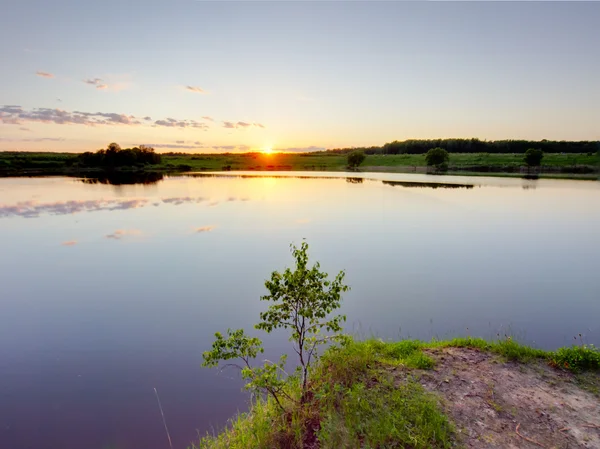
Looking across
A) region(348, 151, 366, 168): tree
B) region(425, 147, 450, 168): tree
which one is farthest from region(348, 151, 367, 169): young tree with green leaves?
region(425, 147, 450, 168): tree

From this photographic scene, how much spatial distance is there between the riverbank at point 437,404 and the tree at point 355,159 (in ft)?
512

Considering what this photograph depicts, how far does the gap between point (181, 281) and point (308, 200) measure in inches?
A: 1237

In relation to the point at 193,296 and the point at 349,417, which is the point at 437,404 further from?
the point at 193,296

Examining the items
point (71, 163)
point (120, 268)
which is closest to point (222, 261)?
point (120, 268)

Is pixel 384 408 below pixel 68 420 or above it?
above

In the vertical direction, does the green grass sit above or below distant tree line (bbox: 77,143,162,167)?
below

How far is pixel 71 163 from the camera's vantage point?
133 m

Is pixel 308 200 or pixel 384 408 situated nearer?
pixel 384 408

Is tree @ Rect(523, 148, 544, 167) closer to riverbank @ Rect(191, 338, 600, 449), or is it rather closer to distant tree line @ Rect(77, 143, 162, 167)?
riverbank @ Rect(191, 338, 600, 449)

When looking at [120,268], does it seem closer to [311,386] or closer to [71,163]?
[311,386]

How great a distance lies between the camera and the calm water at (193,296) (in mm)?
7391

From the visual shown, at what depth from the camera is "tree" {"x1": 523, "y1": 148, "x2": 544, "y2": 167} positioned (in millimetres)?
112131

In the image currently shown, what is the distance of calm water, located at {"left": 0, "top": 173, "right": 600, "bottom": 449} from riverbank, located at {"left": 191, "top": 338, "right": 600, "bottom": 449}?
1.95m

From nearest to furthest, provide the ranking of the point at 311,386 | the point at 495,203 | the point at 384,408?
the point at 384,408
the point at 311,386
the point at 495,203
